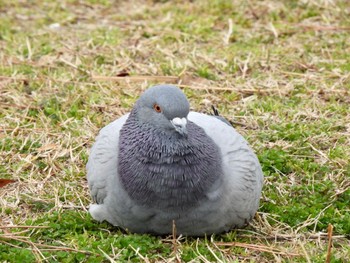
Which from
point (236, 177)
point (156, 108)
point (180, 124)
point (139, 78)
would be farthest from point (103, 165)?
point (139, 78)

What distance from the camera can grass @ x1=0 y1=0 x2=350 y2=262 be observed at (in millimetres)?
5148

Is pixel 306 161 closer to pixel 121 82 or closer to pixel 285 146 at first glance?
pixel 285 146

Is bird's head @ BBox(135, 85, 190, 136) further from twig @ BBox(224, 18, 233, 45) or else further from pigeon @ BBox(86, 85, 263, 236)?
twig @ BBox(224, 18, 233, 45)

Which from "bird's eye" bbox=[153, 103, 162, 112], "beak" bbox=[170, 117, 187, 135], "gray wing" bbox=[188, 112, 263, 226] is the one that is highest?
"bird's eye" bbox=[153, 103, 162, 112]

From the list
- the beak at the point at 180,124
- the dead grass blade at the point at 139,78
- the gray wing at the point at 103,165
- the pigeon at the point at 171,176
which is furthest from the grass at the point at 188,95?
the beak at the point at 180,124

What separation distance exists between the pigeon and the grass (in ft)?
0.53

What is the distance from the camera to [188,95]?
7770mm

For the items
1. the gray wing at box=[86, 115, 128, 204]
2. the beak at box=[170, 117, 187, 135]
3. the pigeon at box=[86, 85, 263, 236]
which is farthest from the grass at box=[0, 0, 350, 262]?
the beak at box=[170, 117, 187, 135]

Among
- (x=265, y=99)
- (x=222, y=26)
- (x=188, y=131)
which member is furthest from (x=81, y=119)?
(x=222, y=26)

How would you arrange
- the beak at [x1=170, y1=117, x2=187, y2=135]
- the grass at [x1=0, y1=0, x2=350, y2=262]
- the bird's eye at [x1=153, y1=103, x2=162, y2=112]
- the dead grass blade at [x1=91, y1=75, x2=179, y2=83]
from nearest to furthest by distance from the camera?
the beak at [x1=170, y1=117, x2=187, y2=135] → the bird's eye at [x1=153, y1=103, x2=162, y2=112] → the grass at [x1=0, y1=0, x2=350, y2=262] → the dead grass blade at [x1=91, y1=75, x2=179, y2=83]

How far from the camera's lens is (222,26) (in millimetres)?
9766

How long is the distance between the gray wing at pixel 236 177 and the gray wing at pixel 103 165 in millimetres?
610

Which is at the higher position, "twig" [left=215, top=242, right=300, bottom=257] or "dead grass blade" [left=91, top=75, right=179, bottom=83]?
"dead grass blade" [left=91, top=75, right=179, bottom=83]

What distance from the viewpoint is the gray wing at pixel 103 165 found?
519cm
